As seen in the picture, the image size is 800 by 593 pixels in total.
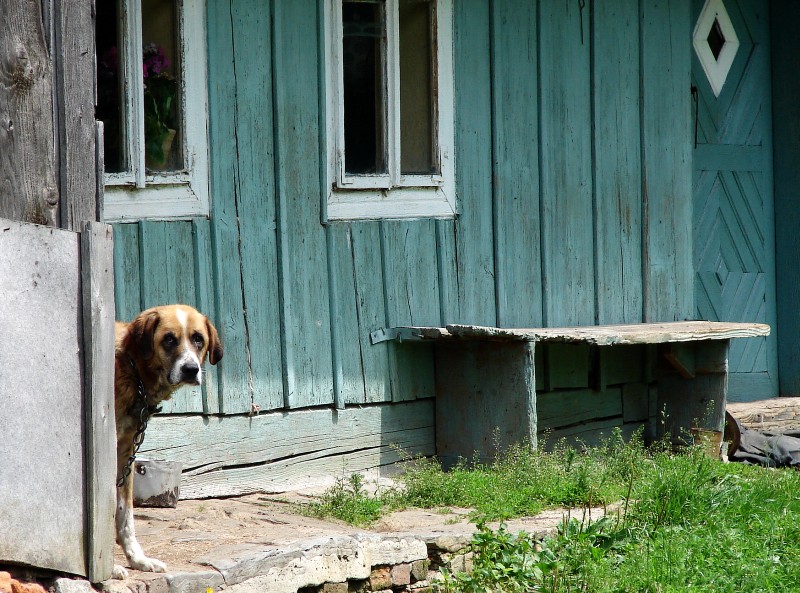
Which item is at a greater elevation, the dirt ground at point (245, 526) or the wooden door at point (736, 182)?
the wooden door at point (736, 182)

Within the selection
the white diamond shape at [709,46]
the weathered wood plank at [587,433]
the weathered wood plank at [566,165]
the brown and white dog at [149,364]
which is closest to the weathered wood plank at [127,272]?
the brown and white dog at [149,364]

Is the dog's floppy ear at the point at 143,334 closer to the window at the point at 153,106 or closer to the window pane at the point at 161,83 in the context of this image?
the window at the point at 153,106

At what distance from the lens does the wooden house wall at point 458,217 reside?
616cm

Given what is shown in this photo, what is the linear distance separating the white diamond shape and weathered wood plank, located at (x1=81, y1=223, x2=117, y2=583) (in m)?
6.51

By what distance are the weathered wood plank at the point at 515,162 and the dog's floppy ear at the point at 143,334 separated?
3078mm

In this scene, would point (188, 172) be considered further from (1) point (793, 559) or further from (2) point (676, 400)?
(2) point (676, 400)

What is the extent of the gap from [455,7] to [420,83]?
1.80 feet

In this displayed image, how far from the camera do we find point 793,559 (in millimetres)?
5074

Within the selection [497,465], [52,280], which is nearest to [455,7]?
[497,465]

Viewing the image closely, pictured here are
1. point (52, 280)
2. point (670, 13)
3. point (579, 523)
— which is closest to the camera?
point (52, 280)

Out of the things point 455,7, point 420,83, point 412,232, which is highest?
point 455,7

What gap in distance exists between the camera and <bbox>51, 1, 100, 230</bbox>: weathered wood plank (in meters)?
4.01

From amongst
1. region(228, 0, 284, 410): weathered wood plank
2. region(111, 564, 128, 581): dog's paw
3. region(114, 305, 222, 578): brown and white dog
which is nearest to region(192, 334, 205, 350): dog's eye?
region(114, 305, 222, 578): brown and white dog

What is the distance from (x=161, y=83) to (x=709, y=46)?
208 inches
